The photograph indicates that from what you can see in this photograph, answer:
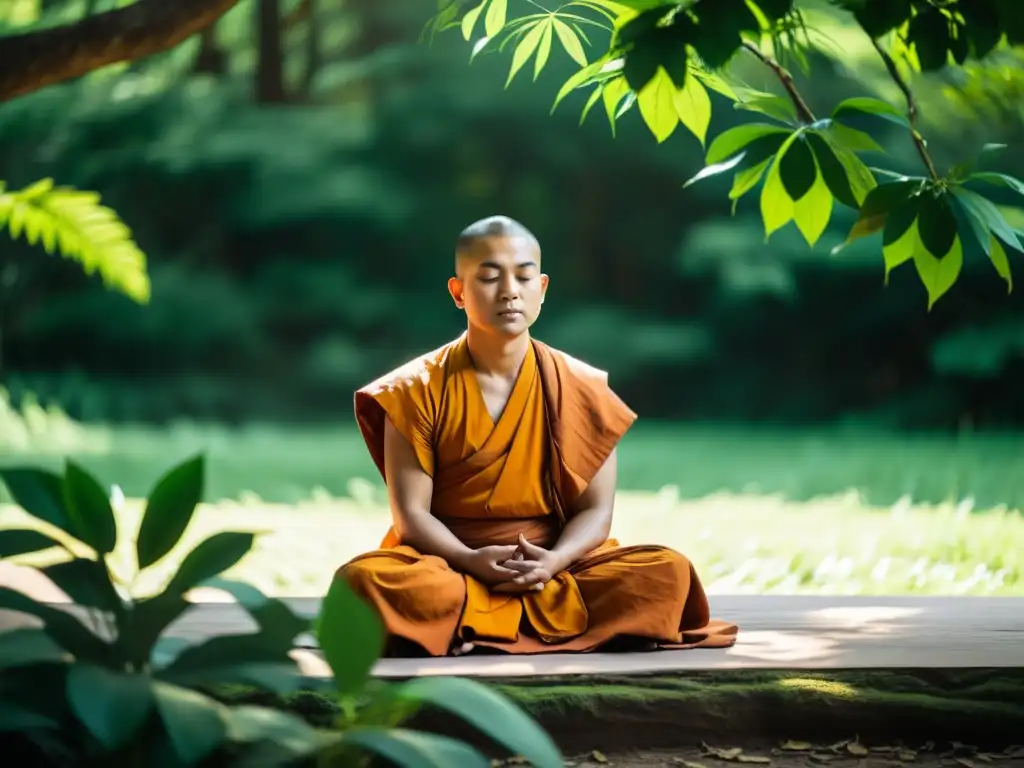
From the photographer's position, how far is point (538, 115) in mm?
9086

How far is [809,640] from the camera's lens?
104 inches

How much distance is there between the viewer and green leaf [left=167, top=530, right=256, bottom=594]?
166cm

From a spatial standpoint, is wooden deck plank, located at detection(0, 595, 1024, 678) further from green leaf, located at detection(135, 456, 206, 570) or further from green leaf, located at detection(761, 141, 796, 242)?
green leaf, located at detection(761, 141, 796, 242)

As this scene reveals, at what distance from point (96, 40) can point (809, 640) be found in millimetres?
1810

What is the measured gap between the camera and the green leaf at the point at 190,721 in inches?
56.4

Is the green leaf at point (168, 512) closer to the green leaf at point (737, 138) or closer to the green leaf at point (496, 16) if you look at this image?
the green leaf at point (737, 138)

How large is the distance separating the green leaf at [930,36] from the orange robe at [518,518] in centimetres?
109

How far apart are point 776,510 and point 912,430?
311cm

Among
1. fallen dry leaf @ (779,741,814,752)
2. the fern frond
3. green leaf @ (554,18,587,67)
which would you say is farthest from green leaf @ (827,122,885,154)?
the fern frond

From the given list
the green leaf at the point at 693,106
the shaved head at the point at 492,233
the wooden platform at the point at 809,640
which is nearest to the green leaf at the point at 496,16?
the shaved head at the point at 492,233

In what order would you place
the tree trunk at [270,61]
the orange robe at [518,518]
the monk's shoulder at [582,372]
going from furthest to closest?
the tree trunk at [270,61] < the monk's shoulder at [582,372] < the orange robe at [518,518]

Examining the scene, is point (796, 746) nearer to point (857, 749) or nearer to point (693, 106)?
point (857, 749)

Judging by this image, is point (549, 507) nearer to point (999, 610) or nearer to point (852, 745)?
point (852, 745)

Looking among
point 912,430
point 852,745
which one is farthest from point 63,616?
point 912,430
